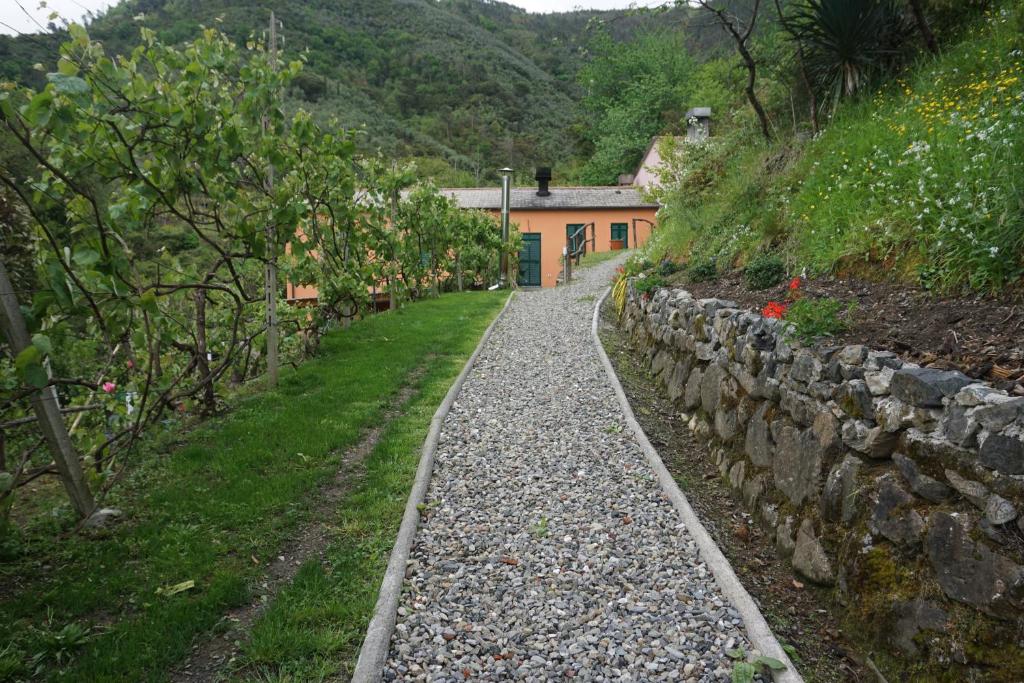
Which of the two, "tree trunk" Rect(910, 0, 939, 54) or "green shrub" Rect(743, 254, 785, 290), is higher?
"tree trunk" Rect(910, 0, 939, 54)

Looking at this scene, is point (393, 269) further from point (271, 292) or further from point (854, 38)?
point (854, 38)

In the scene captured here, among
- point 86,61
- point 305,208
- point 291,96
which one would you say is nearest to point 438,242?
A: point 305,208

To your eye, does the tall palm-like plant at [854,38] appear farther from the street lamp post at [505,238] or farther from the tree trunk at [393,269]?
the street lamp post at [505,238]

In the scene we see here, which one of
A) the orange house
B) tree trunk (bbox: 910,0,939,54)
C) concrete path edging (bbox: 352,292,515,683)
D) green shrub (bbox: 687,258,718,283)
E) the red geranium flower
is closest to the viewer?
concrete path edging (bbox: 352,292,515,683)

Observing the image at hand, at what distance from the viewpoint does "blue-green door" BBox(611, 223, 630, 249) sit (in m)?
28.1

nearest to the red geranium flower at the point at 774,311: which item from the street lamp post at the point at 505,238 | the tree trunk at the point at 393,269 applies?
the tree trunk at the point at 393,269

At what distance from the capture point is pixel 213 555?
3592 mm

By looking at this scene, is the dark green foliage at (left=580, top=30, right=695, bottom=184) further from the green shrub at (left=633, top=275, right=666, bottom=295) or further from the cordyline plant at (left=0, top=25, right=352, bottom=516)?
the cordyline plant at (left=0, top=25, right=352, bottom=516)

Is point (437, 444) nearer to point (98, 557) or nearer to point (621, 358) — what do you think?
point (98, 557)

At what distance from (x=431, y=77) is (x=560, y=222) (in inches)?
1704

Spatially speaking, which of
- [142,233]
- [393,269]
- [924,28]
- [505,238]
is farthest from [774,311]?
[505,238]

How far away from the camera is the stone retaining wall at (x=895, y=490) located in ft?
7.81

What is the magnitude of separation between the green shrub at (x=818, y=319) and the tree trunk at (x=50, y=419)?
14.5 ft

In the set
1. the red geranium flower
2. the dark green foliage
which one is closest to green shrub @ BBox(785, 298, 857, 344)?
the red geranium flower
